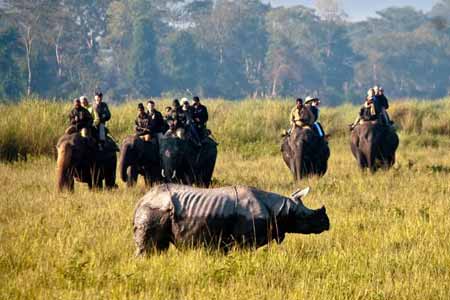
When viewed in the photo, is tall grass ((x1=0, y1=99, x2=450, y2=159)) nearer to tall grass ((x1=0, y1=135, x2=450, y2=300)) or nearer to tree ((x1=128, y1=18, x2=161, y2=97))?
tall grass ((x1=0, y1=135, x2=450, y2=300))

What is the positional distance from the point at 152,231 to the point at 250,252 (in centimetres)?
92

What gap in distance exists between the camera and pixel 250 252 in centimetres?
820

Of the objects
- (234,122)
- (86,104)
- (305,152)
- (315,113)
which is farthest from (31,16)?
(86,104)

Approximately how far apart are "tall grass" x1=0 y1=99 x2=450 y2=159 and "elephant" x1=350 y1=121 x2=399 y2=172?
Result: 5.70m

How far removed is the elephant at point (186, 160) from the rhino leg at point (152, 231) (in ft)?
22.2

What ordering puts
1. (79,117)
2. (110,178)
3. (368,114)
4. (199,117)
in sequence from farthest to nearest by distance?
(368,114)
(199,117)
(110,178)
(79,117)

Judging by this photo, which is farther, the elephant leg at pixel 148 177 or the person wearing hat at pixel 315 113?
the person wearing hat at pixel 315 113

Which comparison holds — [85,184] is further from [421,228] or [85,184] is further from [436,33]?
[436,33]

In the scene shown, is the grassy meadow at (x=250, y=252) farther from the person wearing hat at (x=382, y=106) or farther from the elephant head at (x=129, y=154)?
the person wearing hat at (x=382, y=106)

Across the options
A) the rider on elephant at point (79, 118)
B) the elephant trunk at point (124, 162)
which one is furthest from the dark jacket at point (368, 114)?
the rider on elephant at point (79, 118)

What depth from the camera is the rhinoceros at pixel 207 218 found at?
8.10m

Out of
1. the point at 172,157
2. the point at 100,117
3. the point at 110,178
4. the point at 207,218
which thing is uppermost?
the point at 100,117

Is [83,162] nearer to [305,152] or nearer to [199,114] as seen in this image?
[199,114]

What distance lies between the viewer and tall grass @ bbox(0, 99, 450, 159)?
21047 millimetres
